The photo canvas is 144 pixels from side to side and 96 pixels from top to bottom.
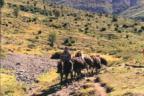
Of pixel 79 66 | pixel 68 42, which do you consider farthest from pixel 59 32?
pixel 79 66

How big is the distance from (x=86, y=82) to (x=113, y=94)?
898 cm

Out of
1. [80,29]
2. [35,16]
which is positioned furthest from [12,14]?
[80,29]

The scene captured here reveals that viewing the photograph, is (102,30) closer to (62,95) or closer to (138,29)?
(138,29)

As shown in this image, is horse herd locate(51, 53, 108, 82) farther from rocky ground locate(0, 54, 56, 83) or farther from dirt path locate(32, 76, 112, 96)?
rocky ground locate(0, 54, 56, 83)

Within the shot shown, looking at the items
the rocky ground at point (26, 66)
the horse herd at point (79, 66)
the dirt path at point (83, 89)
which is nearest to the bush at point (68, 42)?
the rocky ground at point (26, 66)

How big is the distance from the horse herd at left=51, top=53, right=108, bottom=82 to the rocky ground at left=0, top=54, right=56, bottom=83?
7.82m

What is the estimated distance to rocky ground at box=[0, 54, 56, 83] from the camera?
58781mm

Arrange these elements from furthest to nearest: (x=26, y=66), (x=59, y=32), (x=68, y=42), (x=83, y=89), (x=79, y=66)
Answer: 1. (x=59, y=32)
2. (x=68, y=42)
3. (x=26, y=66)
4. (x=79, y=66)
5. (x=83, y=89)

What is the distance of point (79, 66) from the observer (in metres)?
49.8

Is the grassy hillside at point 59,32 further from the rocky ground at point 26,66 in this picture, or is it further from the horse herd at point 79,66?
the horse herd at point 79,66

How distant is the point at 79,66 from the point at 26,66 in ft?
66.2

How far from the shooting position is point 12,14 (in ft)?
522

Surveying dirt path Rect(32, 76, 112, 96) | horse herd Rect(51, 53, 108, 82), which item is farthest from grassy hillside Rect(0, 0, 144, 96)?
dirt path Rect(32, 76, 112, 96)

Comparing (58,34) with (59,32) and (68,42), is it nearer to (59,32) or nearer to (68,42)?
(59,32)
